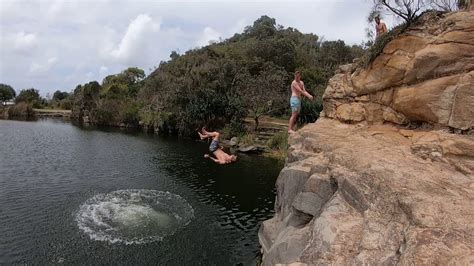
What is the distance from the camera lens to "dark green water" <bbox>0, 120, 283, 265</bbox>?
63.0 ft

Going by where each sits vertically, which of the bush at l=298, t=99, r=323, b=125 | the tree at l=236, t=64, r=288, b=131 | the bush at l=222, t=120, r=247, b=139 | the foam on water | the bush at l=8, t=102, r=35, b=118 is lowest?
the foam on water

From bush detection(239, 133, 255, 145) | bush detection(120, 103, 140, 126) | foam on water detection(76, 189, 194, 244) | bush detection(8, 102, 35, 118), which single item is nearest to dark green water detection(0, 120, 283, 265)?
foam on water detection(76, 189, 194, 244)

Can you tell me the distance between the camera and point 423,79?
1359cm

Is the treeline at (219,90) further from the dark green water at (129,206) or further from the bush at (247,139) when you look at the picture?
the dark green water at (129,206)

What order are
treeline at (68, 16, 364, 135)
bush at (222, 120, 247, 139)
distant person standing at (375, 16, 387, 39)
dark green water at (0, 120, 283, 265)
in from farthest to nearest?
treeline at (68, 16, 364, 135), bush at (222, 120, 247, 139), dark green water at (0, 120, 283, 265), distant person standing at (375, 16, 387, 39)

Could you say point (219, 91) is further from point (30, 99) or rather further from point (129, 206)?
point (30, 99)

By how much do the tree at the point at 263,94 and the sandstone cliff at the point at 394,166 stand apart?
4020cm

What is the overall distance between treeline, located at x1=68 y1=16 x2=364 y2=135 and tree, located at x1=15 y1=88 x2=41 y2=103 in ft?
95.3

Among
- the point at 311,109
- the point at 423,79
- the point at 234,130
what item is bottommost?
the point at 234,130

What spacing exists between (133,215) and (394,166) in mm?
17157

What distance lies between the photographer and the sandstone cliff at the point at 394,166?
876 centimetres

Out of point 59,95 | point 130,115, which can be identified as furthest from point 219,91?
point 59,95

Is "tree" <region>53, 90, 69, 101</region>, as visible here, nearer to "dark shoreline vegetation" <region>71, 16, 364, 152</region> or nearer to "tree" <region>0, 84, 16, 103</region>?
"tree" <region>0, 84, 16, 103</region>

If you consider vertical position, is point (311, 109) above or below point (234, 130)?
above
